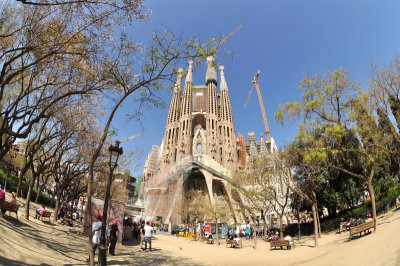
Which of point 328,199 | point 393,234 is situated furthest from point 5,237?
point 328,199

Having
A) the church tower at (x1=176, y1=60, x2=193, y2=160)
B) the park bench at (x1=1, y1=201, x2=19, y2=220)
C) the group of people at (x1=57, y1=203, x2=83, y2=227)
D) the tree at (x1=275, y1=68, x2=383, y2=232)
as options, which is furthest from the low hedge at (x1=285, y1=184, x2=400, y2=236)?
the church tower at (x1=176, y1=60, x2=193, y2=160)

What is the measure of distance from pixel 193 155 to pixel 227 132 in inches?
557

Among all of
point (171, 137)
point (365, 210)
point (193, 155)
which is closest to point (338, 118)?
point (365, 210)

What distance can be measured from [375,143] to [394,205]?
8763 millimetres

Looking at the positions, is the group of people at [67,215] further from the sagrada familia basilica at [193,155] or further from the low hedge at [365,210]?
the low hedge at [365,210]

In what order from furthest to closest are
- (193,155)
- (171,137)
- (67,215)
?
(171,137) → (193,155) → (67,215)

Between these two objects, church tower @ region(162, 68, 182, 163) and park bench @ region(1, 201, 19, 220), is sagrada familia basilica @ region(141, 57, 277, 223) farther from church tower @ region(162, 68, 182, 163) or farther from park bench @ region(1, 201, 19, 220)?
park bench @ region(1, 201, 19, 220)

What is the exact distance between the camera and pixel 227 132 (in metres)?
73.9

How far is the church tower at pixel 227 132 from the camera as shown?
69.5 metres

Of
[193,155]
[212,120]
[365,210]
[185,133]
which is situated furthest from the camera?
[212,120]

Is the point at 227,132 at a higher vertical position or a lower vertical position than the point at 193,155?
higher

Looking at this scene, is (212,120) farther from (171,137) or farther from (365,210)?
(365,210)

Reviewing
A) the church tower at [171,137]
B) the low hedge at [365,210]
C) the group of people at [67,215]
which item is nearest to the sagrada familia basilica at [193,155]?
the church tower at [171,137]

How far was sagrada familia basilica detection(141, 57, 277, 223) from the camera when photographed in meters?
52.7
